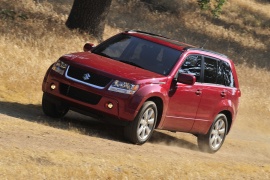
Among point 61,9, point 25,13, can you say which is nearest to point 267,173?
point 25,13

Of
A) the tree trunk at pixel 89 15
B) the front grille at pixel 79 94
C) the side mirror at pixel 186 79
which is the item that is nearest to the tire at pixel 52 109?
the front grille at pixel 79 94

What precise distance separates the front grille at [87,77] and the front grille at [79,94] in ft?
0.52

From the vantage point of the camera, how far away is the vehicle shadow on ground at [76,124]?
11210mm

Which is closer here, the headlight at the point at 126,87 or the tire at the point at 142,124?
the headlight at the point at 126,87

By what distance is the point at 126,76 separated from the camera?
10.6 meters

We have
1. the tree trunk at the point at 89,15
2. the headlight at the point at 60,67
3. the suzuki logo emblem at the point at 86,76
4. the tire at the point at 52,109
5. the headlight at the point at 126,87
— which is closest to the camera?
the headlight at the point at 126,87

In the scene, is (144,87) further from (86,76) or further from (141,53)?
(141,53)

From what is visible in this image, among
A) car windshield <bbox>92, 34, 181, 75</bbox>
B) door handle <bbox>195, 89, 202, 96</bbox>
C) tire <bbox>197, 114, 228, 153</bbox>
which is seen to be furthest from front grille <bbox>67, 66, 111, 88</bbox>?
tire <bbox>197, 114, 228, 153</bbox>

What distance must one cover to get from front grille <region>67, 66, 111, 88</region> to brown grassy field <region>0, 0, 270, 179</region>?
0.81 meters

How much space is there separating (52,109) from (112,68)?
1554 millimetres

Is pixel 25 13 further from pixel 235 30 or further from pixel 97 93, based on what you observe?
pixel 235 30

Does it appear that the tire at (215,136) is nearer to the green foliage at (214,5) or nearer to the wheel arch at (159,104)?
the wheel arch at (159,104)

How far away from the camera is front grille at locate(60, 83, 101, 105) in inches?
420

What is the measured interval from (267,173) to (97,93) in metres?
3.37
